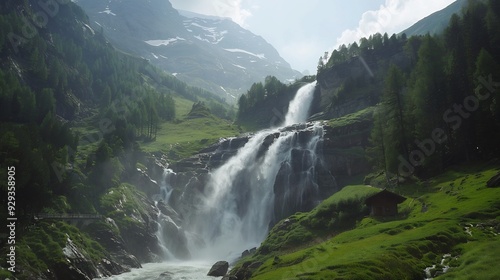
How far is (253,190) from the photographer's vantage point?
10106 cm

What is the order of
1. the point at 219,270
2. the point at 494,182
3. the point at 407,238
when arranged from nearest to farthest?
the point at 407,238, the point at 494,182, the point at 219,270

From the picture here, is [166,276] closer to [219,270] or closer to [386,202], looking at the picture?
[219,270]

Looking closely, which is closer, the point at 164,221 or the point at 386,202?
the point at 386,202

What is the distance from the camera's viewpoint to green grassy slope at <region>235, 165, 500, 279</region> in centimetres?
3025

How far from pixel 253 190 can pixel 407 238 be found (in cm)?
6506

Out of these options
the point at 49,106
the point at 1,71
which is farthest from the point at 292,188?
the point at 1,71

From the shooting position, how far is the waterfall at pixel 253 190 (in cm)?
8969

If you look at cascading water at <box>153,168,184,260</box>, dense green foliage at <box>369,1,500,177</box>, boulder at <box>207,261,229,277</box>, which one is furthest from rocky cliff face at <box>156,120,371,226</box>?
boulder at <box>207,261,229,277</box>

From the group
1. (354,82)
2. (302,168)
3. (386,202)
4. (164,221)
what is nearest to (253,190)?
(302,168)

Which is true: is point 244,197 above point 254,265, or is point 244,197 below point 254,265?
above

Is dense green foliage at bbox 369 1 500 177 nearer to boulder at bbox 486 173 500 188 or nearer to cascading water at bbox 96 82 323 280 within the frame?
boulder at bbox 486 173 500 188

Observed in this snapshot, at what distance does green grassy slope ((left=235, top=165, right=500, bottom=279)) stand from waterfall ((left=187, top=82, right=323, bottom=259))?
23242 millimetres

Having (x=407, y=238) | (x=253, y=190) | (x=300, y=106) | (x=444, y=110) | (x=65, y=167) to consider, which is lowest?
(x=407, y=238)

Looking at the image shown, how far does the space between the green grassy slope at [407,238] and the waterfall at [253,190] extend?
915 inches
